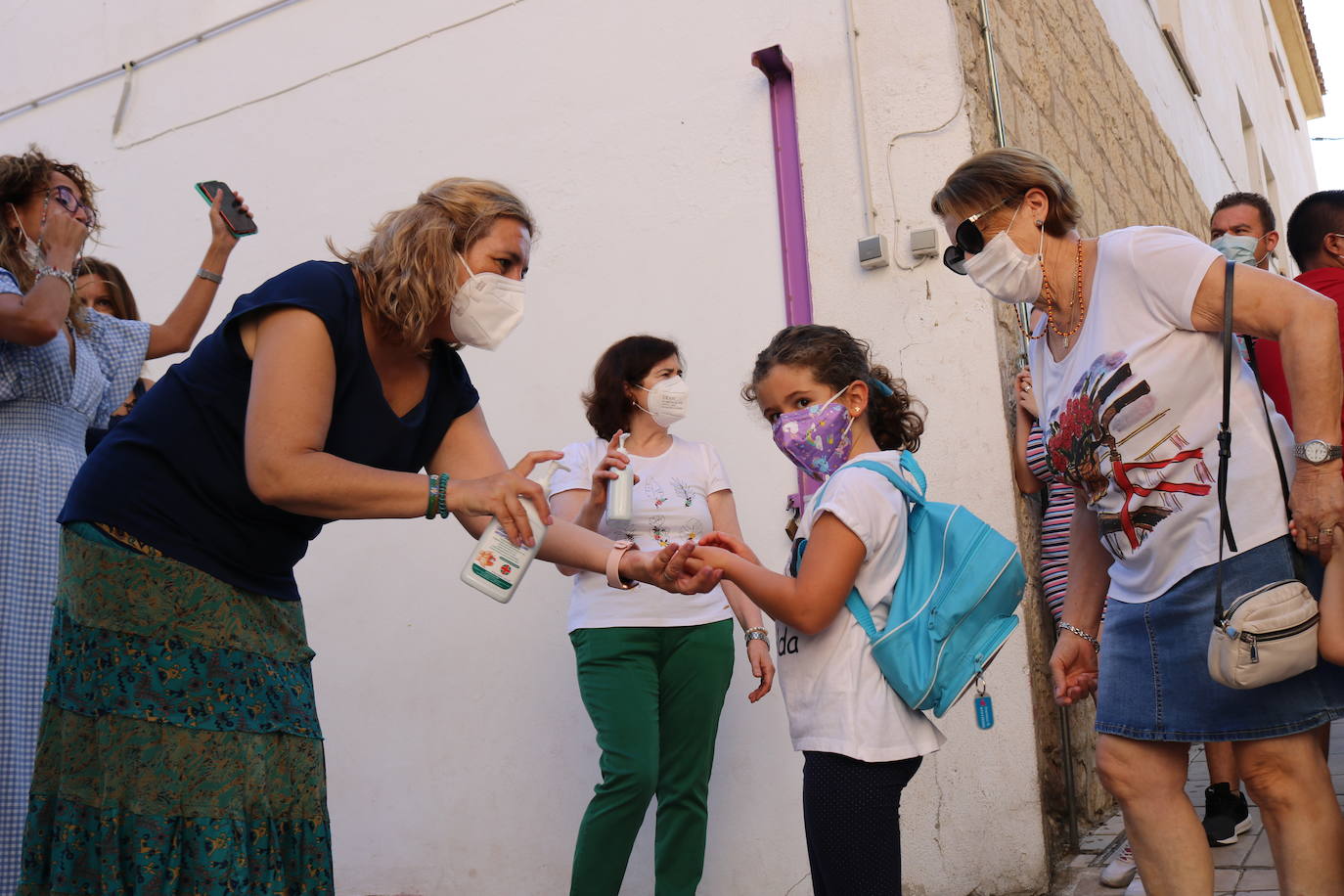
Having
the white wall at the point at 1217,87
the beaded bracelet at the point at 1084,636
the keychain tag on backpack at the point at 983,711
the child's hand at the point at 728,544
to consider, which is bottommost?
the keychain tag on backpack at the point at 983,711

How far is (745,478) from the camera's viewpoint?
13.9ft

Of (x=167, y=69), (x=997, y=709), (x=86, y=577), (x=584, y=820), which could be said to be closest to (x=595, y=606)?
(x=584, y=820)

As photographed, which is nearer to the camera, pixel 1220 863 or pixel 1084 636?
pixel 1084 636

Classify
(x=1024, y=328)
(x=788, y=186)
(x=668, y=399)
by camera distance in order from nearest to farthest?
(x=668, y=399) → (x=1024, y=328) → (x=788, y=186)

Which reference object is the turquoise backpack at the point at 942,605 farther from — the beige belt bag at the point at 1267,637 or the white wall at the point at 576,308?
the white wall at the point at 576,308

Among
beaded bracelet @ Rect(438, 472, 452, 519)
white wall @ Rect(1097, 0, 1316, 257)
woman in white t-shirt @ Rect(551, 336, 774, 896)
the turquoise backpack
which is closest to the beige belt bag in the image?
the turquoise backpack

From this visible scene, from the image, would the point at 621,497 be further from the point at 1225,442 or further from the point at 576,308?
the point at 576,308

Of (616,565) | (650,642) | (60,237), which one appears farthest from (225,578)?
(650,642)

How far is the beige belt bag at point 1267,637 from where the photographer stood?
1923 millimetres

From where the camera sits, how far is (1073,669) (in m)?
2.52

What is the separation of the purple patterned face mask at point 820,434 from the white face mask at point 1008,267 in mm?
414

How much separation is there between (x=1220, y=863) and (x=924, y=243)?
6.98 ft

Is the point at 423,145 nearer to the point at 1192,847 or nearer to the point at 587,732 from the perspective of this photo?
the point at 587,732

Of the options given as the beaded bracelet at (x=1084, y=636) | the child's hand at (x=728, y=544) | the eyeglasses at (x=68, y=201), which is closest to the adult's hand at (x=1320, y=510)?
the beaded bracelet at (x=1084, y=636)
